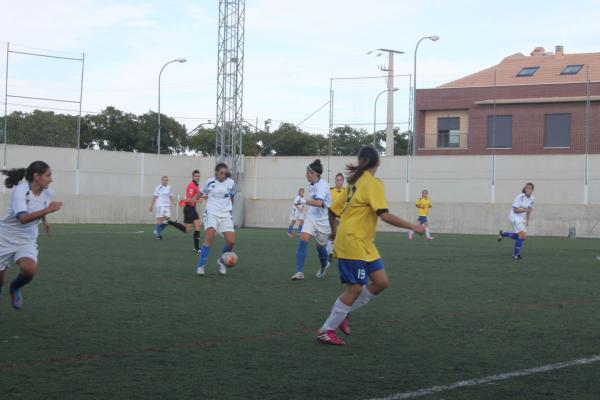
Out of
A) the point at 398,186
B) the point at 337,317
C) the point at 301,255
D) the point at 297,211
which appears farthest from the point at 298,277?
the point at 398,186

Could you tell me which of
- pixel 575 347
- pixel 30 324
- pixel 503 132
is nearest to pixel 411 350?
pixel 575 347

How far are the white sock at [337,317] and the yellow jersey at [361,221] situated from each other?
49 cm

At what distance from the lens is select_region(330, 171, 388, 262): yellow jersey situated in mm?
8008

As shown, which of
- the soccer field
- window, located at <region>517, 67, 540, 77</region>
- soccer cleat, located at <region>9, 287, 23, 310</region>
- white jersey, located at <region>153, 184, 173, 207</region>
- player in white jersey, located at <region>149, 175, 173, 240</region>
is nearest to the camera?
the soccer field

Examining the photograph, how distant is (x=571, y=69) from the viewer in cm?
5425

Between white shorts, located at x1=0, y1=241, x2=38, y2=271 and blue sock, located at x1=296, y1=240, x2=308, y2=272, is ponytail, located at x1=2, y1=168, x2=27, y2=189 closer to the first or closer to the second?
white shorts, located at x1=0, y1=241, x2=38, y2=271

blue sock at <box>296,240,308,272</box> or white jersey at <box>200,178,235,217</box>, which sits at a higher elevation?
white jersey at <box>200,178,235,217</box>

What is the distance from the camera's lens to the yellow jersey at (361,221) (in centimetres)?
801

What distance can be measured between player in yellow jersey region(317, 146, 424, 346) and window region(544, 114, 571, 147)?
141ft

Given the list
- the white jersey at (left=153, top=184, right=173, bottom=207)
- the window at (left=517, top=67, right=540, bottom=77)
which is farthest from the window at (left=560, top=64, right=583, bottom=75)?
the white jersey at (left=153, top=184, right=173, bottom=207)

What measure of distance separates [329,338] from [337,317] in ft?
0.69

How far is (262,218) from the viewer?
4481 cm

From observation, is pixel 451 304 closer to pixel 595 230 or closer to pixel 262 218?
pixel 595 230

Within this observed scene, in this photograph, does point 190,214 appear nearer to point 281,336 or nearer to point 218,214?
point 218,214
